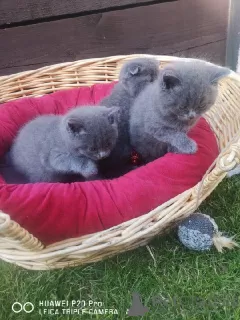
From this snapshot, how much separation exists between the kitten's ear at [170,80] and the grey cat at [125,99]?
0.29m

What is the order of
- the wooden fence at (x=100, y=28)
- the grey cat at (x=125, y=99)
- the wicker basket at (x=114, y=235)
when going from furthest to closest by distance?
the wooden fence at (x=100, y=28) → the grey cat at (x=125, y=99) → the wicker basket at (x=114, y=235)

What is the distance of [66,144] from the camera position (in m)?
1.47

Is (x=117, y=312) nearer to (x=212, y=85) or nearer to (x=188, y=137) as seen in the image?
(x=188, y=137)

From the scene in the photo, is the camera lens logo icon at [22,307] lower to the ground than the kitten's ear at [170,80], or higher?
lower

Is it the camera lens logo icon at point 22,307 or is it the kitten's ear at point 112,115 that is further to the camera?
the kitten's ear at point 112,115

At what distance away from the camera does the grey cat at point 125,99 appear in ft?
5.33

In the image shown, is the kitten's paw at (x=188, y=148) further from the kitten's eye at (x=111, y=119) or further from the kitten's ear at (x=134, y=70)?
the kitten's ear at (x=134, y=70)

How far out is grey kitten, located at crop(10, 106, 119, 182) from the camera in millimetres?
1410

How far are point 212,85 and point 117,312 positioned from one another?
0.72 metres

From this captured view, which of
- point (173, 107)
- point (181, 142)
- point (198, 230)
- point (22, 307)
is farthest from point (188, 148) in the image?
point (22, 307)

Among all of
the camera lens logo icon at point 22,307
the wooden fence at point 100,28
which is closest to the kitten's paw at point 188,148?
the camera lens logo icon at point 22,307

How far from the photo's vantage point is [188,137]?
154 centimetres

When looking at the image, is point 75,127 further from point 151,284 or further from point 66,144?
point 151,284

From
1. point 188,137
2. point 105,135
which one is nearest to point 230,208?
point 188,137
